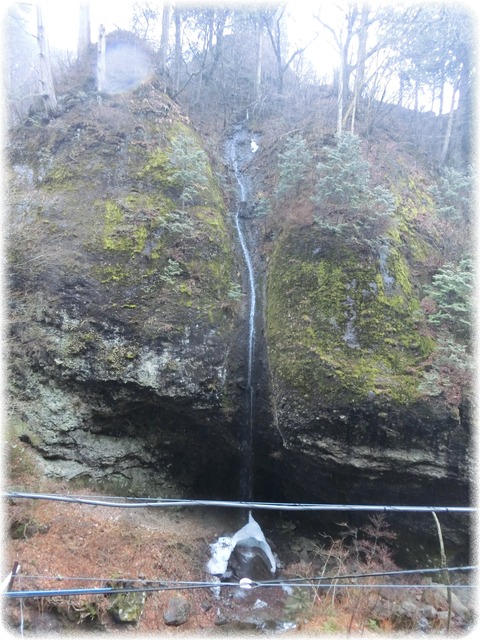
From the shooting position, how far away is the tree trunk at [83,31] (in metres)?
16.5

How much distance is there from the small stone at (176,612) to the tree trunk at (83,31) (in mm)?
19317

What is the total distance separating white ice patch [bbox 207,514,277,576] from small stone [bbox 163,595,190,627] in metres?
1.31

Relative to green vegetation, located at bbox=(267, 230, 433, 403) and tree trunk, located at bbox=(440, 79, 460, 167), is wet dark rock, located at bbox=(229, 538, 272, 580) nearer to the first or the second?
green vegetation, located at bbox=(267, 230, 433, 403)

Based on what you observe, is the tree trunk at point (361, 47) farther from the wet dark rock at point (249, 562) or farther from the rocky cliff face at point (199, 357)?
the wet dark rock at point (249, 562)

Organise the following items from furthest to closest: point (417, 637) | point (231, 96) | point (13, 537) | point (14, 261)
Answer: point (231, 96), point (14, 261), point (13, 537), point (417, 637)

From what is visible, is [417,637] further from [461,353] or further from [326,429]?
[461,353]

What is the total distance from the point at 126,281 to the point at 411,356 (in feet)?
25.3

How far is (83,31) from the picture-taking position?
16500 millimetres

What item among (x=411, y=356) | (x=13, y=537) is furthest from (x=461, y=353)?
(x=13, y=537)

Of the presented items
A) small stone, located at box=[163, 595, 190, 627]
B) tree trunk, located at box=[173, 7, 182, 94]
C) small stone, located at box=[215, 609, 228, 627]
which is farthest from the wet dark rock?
tree trunk, located at box=[173, 7, 182, 94]

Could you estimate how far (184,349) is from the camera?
10.6 metres

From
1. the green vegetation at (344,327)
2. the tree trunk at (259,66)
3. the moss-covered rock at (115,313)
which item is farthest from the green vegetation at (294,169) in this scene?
the tree trunk at (259,66)

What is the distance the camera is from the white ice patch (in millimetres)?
10158

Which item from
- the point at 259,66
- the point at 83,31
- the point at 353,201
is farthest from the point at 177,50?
the point at 353,201
